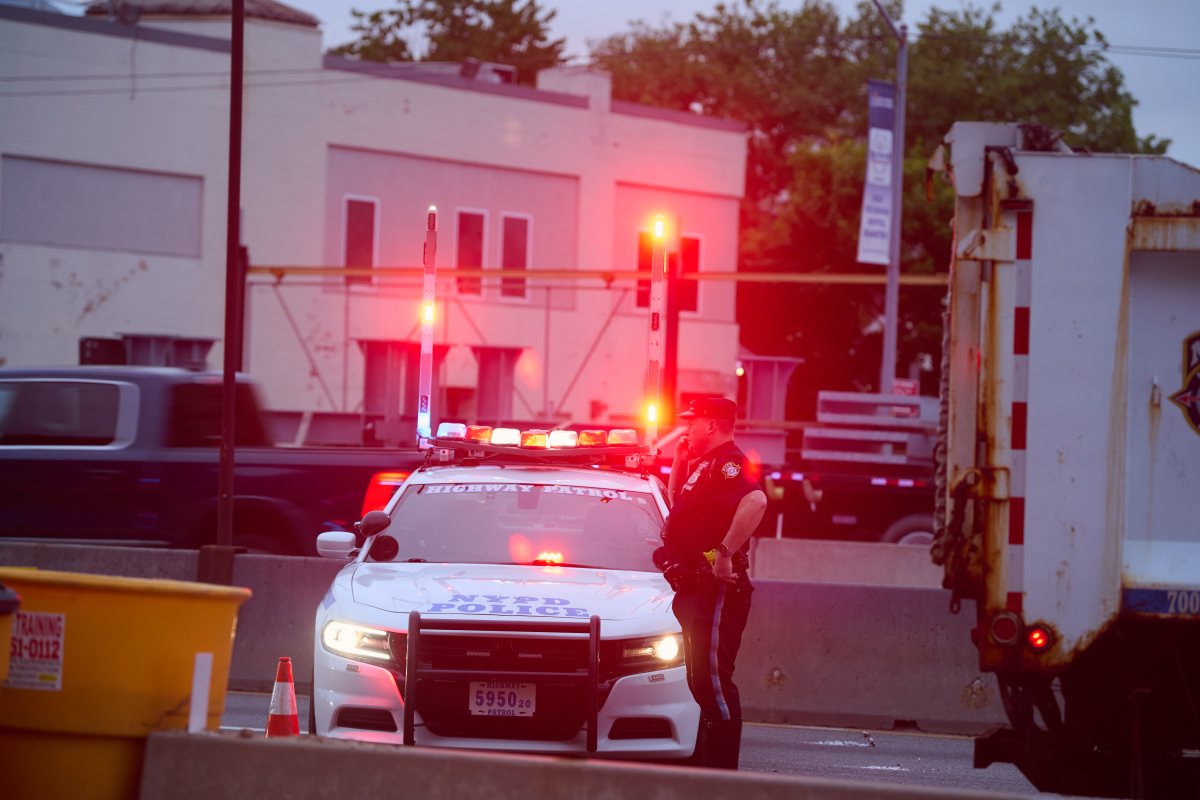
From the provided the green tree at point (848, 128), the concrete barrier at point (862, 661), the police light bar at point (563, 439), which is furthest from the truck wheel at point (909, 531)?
the green tree at point (848, 128)

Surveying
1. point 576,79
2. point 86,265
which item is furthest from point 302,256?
point 576,79

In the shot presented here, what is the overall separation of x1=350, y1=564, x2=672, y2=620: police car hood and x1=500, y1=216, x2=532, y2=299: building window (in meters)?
27.8

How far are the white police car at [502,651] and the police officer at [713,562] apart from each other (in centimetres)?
13

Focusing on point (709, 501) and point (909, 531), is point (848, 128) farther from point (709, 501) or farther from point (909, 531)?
point (709, 501)

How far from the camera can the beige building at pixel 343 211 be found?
104 feet

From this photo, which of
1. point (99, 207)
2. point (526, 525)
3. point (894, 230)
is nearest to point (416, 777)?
point (526, 525)

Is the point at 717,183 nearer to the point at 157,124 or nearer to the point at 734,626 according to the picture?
the point at 157,124

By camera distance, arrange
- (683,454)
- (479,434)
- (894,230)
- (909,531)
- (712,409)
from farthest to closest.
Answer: (894,230)
(909,531)
(479,434)
(683,454)
(712,409)

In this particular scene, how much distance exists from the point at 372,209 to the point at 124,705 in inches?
1197

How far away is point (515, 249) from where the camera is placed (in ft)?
122

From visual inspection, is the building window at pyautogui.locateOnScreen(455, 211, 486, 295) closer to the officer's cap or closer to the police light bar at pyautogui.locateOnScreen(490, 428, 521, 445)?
the police light bar at pyautogui.locateOnScreen(490, 428, 521, 445)

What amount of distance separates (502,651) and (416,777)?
2651mm

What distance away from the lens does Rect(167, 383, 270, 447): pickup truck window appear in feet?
50.1

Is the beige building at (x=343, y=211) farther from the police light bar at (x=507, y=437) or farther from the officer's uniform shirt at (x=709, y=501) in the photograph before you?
the officer's uniform shirt at (x=709, y=501)
